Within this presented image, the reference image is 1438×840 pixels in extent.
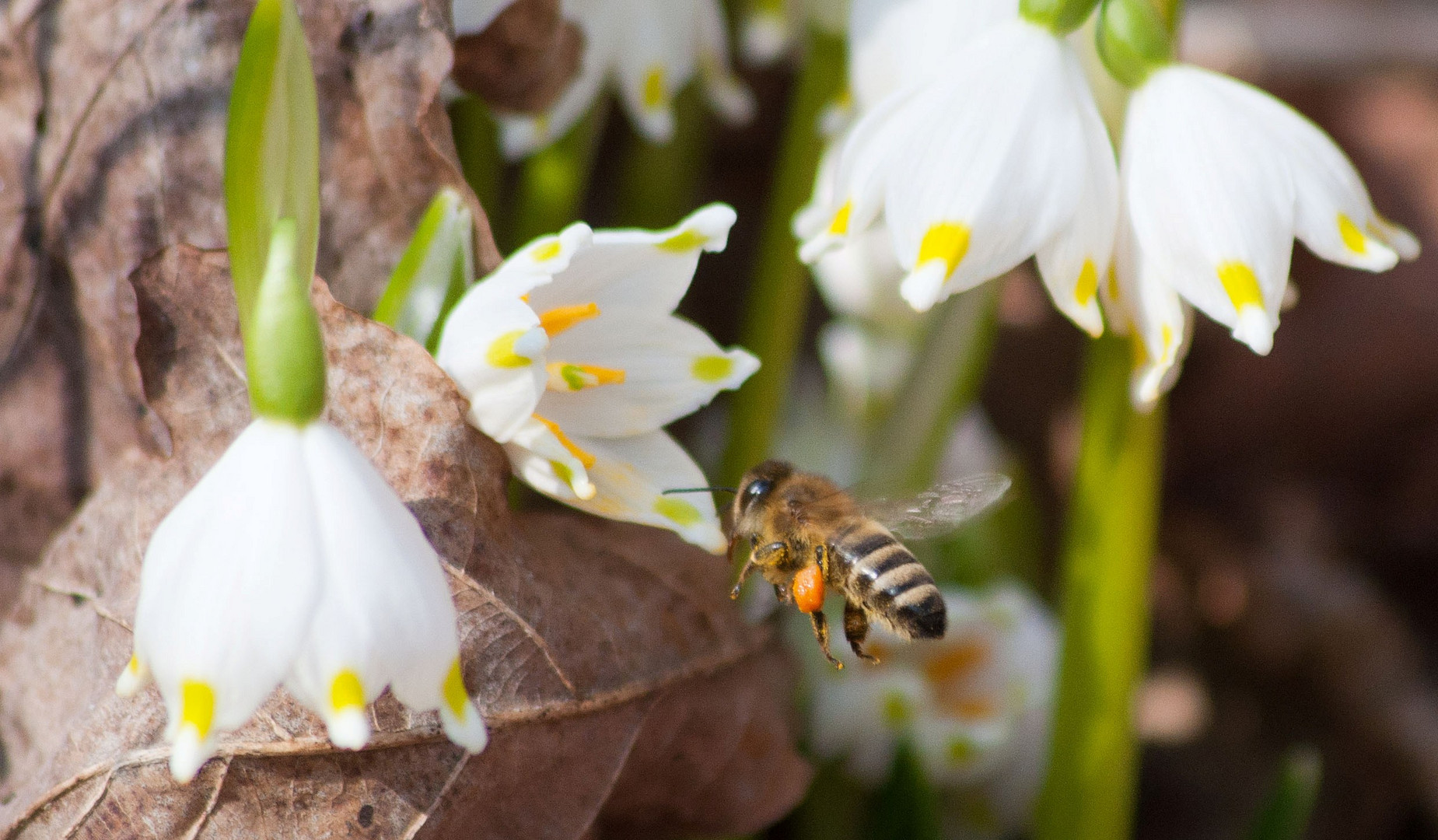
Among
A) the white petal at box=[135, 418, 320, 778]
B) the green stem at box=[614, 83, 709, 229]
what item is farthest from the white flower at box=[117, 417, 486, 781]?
the green stem at box=[614, 83, 709, 229]

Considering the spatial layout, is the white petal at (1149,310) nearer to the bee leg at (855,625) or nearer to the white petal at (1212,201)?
the white petal at (1212,201)

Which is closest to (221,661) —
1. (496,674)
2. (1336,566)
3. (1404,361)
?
(496,674)

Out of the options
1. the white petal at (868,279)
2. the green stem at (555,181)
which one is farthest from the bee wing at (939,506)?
the green stem at (555,181)

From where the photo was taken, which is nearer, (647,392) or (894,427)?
(647,392)

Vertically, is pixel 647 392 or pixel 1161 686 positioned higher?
pixel 647 392

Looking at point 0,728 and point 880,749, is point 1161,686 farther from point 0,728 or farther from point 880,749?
point 0,728

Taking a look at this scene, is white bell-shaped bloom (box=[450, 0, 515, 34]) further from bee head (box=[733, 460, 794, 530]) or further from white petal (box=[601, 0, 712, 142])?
bee head (box=[733, 460, 794, 530])

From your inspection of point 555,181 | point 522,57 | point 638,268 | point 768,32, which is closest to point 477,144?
Result: point 555,181
